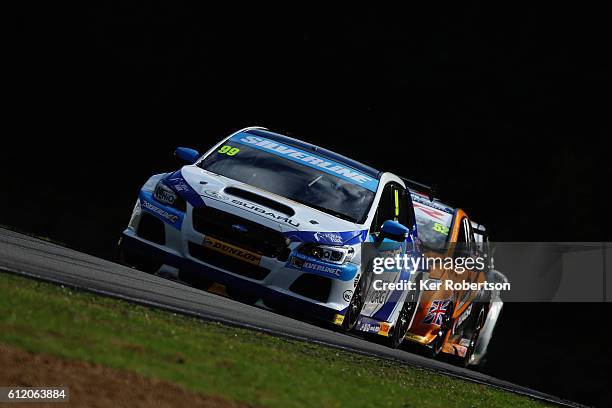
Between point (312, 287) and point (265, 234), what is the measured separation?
2.05 feet

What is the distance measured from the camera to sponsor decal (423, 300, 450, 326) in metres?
14.5

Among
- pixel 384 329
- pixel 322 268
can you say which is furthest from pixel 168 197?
pixel 384 329

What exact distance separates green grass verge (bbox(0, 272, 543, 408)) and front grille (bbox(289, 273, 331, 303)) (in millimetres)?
460

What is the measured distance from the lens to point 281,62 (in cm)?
3147

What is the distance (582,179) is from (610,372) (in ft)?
26.9

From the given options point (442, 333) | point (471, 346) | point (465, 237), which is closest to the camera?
point (442, 333)

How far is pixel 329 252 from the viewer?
11.4 meters

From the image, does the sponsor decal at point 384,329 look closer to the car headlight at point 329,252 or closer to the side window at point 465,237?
the car headlight at point 329,252

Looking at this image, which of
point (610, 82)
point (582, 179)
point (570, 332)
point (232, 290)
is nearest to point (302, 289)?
point (232, 290)

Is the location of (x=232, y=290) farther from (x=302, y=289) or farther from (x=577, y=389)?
(x=577, y=389)

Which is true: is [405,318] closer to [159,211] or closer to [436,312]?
[436,312]

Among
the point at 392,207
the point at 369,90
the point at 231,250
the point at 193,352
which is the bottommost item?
the point at 193,352

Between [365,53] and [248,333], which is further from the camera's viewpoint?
[365,53]

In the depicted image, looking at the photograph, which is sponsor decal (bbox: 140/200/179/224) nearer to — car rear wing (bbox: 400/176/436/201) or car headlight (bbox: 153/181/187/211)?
car headlight (bbox: 153/181/187/211)
